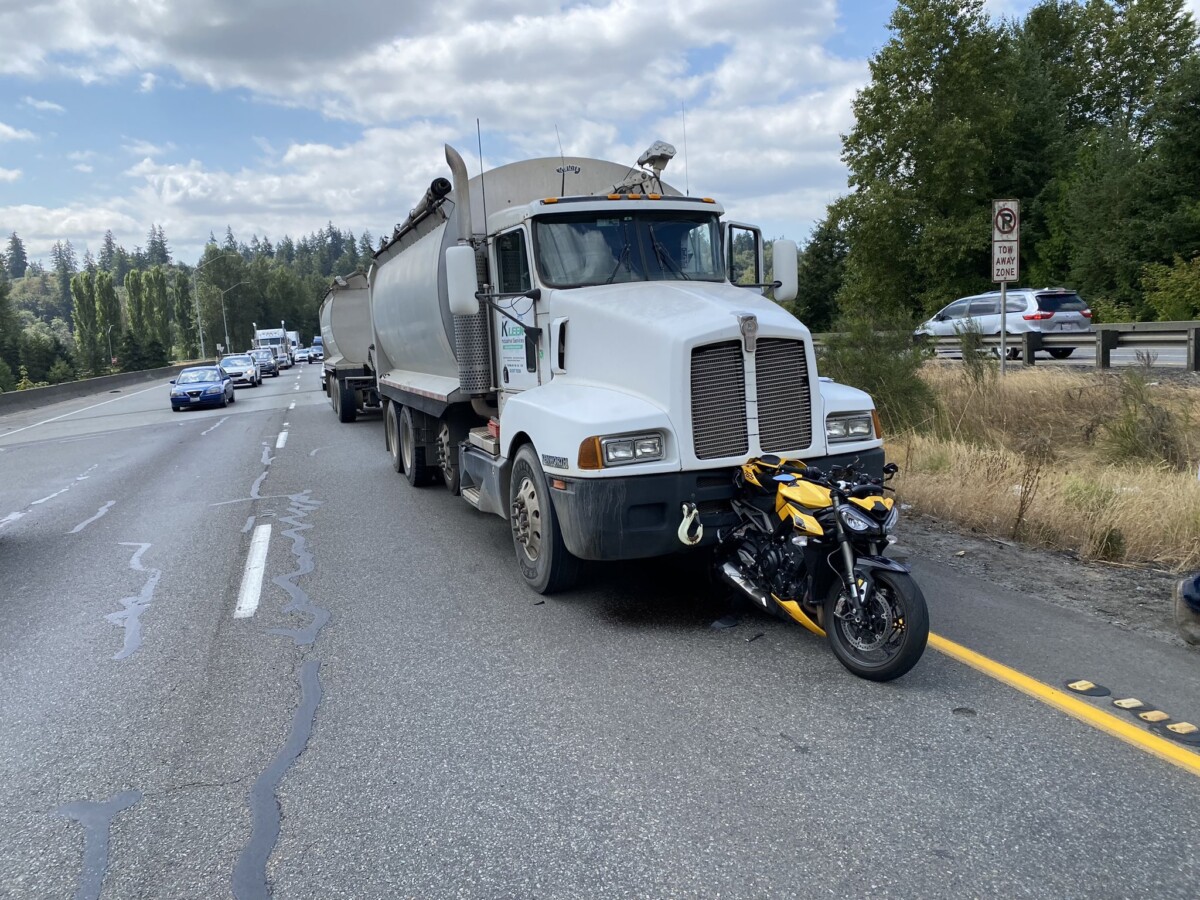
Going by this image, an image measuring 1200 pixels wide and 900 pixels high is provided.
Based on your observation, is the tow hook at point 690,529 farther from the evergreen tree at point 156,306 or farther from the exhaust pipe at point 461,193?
the evergreen tree at point 156,306

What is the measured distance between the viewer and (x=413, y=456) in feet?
36.8

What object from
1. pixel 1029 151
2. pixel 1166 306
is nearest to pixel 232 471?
pixel 1166 306

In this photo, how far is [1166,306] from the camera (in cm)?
2988

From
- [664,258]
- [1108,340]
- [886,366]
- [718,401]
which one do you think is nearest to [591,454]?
[718,401]

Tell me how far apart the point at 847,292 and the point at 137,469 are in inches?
1378

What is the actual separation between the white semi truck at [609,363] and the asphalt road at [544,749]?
2.58 ft

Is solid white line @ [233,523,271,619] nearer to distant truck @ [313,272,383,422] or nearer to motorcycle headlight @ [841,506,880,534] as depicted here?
motorcycle headlight @ [841,506,880,534]

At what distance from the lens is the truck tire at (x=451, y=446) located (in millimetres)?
9711

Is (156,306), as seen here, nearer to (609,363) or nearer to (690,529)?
(609,363)

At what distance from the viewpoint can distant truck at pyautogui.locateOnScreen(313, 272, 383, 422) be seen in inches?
786

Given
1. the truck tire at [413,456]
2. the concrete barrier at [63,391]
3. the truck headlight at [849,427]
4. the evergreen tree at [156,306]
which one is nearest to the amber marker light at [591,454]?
the truck headlight at [849,427]

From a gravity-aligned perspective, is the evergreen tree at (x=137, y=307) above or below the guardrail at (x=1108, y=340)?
above

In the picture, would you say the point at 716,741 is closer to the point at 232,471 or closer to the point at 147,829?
the point at 147,829

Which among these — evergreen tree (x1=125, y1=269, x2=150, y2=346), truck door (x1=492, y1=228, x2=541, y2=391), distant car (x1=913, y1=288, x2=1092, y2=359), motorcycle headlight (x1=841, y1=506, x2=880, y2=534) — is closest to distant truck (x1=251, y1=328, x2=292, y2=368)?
evergreen tree (x1=125, y1=269, x2=150, y2=346)
